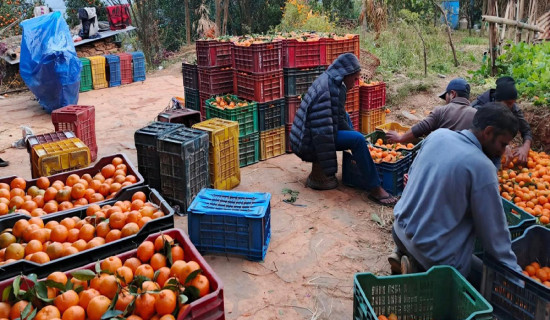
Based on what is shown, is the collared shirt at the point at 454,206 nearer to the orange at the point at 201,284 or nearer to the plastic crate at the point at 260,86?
the orange at the point at 201,284

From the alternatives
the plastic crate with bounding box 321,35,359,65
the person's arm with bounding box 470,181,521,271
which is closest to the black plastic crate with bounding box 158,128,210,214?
the plastic crate with bounding box 321,35,359,65

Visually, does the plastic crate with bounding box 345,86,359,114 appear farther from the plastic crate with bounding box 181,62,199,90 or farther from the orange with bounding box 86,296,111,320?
the orange with bounding box 86,296,111,320

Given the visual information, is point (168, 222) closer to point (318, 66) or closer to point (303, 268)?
point (303, 268)

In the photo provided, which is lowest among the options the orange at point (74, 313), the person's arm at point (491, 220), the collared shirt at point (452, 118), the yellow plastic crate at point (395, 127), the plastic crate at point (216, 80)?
the orange at point (74, 313)

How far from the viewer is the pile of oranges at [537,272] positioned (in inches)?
135

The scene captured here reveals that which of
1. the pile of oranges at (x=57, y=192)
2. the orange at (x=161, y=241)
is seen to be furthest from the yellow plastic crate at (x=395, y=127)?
the orange at (x=161, y=241)

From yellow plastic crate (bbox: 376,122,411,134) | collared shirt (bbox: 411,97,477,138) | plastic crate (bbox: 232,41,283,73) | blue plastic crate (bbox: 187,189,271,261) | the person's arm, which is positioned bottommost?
blue plastic crate (bbox: 187,189,271,261)

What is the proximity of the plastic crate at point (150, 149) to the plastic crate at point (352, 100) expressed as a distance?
139 inches

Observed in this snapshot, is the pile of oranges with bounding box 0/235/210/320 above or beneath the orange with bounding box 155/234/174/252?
beneath

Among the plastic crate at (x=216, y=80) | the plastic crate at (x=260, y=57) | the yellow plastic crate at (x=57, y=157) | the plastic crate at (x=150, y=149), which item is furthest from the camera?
the plastic crate at (x=216, y=80)

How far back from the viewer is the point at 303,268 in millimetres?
4602

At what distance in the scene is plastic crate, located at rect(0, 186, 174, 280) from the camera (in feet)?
10.2

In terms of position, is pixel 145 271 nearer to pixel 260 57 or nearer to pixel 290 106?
pixel 260 57

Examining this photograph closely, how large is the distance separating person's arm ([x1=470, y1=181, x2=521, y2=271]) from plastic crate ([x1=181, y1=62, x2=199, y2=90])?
6309 mm
